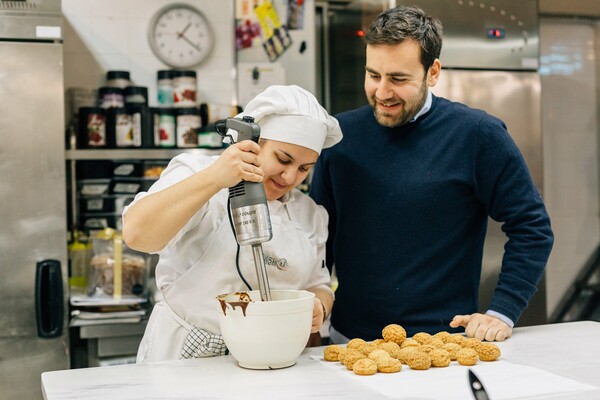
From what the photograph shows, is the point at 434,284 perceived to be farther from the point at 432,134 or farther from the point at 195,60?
the point at 195,60

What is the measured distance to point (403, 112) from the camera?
1.89 meters

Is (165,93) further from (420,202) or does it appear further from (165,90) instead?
(420,202)

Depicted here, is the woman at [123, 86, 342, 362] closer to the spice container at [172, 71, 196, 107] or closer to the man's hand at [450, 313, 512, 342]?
the man's hand at [450, 313, 512, 342]

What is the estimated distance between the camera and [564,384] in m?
1.28

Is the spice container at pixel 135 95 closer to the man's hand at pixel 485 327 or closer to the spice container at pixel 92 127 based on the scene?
the spice container at pixel 92 127

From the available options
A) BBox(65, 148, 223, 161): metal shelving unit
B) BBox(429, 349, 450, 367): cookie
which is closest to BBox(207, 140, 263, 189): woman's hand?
BBox(429, 349, 450, 367): cookie

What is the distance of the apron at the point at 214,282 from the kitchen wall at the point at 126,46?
6.37ft

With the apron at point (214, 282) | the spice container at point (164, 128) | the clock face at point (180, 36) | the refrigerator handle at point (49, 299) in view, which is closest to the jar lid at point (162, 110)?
the spice container at point (164, 128)

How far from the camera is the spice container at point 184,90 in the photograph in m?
3.22

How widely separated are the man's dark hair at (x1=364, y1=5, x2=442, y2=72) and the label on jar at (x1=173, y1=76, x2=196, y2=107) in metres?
1.52

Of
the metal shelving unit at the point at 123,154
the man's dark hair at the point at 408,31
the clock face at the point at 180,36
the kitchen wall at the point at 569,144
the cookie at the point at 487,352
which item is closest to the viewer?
the cookie at the point at 487,352

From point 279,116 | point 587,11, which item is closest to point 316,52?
point 587,11

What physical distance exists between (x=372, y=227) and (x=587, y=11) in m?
2.31

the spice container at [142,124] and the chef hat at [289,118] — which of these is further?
the spice container at [142,124]
